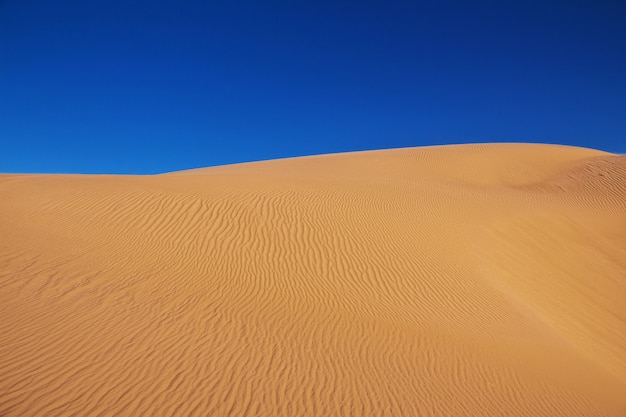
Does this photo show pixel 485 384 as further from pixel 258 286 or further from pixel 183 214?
pixel 183 214

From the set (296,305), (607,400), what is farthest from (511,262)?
(296,305)

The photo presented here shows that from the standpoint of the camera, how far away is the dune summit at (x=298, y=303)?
453 centimetres

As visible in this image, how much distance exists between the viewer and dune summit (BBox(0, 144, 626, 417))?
14.9 feet

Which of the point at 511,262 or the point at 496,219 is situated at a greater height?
the point at 496,219

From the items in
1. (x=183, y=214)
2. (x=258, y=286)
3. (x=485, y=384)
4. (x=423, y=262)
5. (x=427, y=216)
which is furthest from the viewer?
(x=427, y=216)

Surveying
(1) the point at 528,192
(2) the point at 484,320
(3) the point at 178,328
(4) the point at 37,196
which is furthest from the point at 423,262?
(1) the point at 528,192

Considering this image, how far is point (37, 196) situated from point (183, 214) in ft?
14.5

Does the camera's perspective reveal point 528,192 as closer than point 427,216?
No

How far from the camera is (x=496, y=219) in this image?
13.6 meters

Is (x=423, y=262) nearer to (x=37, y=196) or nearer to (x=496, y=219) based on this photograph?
(x=496, y=219)

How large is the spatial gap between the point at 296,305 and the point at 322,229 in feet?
14.0

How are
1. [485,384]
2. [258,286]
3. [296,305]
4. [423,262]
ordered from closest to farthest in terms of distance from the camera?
[485,384], [296,305], [258,286], [423,262]

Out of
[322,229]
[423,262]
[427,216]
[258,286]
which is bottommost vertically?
[258,286]

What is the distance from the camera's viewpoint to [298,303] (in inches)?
281
